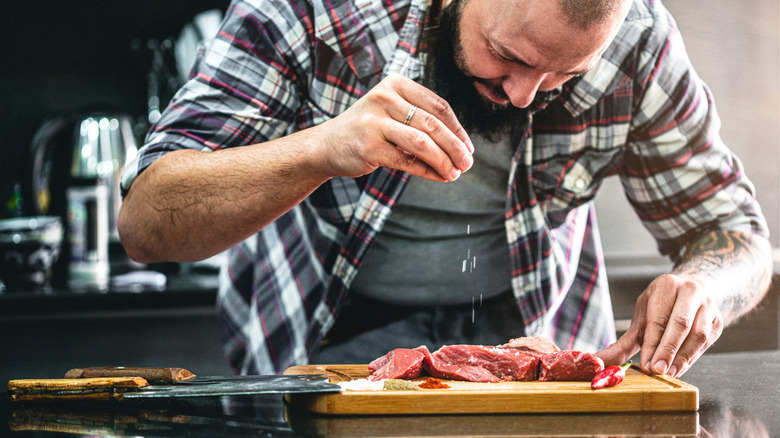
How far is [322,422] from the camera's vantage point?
3.20 feet

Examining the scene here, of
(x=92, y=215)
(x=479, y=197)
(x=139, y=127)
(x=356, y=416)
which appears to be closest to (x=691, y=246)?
(x=479, y=197)

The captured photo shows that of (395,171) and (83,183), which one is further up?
(395,171)

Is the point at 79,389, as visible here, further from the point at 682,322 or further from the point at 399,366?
the point at 682,322

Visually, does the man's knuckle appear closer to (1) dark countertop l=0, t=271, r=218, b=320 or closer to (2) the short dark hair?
(2) the short dark hair

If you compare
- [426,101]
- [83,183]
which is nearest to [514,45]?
[426,101]

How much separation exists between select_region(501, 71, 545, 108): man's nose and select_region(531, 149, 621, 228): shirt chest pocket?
1.08 feet

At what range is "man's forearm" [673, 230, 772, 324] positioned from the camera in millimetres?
1447

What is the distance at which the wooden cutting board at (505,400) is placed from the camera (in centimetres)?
102

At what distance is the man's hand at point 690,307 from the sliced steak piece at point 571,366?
127 mm

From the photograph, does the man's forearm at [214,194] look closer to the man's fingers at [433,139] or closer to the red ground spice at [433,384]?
the man's fingers at [433,139]

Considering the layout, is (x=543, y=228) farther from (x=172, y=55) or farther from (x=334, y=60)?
(x=172, y=55)

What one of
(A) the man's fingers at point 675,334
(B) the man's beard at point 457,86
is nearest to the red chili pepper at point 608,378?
(A) the man's fingers at point 675,334

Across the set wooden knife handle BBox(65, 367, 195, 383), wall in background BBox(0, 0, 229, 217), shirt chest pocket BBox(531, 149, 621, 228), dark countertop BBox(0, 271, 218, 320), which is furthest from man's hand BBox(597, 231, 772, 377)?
wall in background BBox(0, 0, 229, 217)

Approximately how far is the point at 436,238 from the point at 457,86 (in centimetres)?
31
